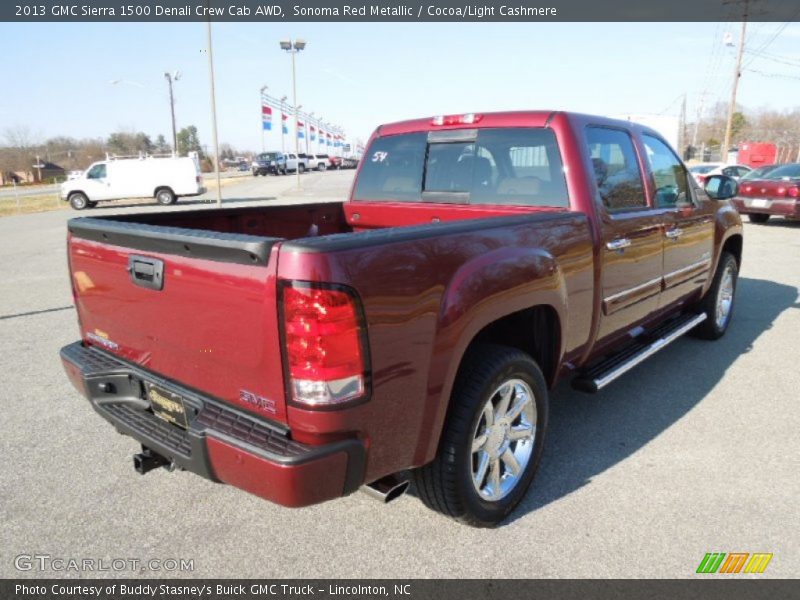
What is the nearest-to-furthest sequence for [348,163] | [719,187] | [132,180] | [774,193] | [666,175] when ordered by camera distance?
[666,175] < [719,187] < [774,193] < [132,180] < [348,163]

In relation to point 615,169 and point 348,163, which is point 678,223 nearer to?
point 615,169

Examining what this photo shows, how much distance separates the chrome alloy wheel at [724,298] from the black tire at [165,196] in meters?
23.9

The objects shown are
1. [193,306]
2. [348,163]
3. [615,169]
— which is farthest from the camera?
[348,163]

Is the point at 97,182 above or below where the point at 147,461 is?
above

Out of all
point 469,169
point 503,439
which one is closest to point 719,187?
point 469,169

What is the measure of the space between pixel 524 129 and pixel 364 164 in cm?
142

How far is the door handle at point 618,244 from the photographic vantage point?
326cm

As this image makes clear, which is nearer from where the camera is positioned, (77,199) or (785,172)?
(785,172)

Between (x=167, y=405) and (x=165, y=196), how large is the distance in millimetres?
25097

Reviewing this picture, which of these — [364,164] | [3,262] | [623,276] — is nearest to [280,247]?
[623,276]

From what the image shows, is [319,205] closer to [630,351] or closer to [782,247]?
[630,351]

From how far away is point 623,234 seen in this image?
11.1ft

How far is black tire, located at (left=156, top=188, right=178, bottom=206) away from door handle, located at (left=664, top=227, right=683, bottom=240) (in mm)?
24391

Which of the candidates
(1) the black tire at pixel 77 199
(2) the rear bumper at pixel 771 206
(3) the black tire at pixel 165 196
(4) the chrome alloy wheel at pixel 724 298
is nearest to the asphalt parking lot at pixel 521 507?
(4) the chrome alloy wheel at pixel 724 298
